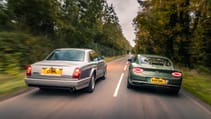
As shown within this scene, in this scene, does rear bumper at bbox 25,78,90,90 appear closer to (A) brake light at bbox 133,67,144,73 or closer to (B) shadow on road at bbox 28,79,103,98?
(B) shadow on road at bbox 28,79,103,98

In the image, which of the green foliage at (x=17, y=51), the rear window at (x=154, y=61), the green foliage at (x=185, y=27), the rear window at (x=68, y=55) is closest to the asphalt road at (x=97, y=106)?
the rear window at (x=68, y=55)

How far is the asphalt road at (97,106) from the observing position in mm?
5996

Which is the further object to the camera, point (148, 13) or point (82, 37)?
point (82, 37)

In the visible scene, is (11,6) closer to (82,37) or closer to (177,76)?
(82,37)

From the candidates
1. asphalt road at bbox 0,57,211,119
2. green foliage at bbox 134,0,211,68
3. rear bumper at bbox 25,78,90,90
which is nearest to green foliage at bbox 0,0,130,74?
rear bumper at bbox 25,78,90,90

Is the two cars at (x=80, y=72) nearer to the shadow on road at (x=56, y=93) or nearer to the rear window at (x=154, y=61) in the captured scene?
the rear window at (x=154, y=61)

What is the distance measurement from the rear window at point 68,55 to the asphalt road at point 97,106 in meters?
1.16

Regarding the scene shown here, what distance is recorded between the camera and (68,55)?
909 centimetres

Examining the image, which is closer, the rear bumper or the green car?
the rear bumper

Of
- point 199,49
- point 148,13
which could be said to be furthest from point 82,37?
point 199,49

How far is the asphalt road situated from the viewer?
600 centimetres

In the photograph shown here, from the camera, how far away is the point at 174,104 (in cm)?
787

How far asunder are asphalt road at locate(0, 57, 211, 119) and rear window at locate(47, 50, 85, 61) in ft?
3.82

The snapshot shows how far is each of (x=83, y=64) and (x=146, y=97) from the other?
2.44m
